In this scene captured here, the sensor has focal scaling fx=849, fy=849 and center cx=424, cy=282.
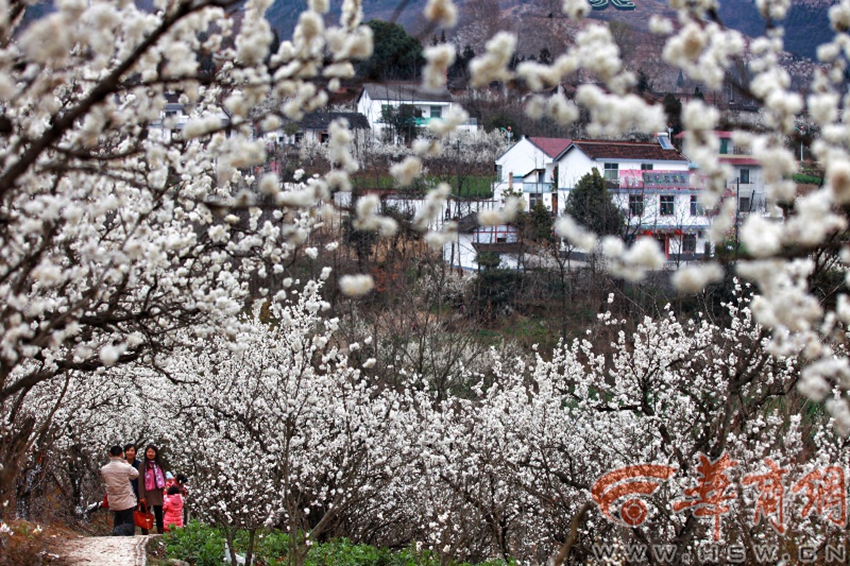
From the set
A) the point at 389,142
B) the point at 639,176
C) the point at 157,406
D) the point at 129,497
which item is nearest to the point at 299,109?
the point at 129,497

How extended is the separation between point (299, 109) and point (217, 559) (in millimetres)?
6868

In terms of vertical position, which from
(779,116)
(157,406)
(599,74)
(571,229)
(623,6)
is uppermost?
(623,6)

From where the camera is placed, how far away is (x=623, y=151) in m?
40.5

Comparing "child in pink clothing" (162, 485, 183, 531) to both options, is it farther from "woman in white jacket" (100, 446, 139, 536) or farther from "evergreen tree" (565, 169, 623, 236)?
"evergreen tree" (565, 169, 623, 236)

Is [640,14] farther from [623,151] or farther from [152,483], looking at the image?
Answer: [152,483]

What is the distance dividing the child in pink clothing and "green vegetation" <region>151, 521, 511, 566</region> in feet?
3.67

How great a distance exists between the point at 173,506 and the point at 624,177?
3142cm

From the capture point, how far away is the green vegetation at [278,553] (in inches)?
360

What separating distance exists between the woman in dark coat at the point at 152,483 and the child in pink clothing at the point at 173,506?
367 mm

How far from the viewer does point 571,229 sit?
117 inches

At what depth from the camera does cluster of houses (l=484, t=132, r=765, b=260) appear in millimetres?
34750

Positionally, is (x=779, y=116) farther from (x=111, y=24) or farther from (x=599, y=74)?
(x=111, y=24)
